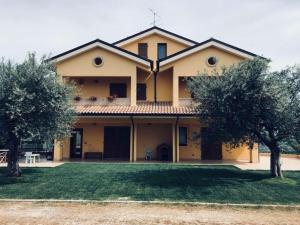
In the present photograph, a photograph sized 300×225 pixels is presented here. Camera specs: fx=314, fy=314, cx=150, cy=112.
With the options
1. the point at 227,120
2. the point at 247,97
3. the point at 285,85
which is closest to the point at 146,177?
the point at 227,120

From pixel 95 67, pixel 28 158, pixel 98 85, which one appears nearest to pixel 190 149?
pixel 98 85

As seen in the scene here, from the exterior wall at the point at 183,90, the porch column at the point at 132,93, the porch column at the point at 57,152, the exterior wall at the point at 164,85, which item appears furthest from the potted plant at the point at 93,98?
the exterior wall at the point at 183,90

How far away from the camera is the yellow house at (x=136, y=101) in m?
23.6

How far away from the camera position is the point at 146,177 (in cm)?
1506

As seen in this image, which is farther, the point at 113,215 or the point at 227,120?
the point at 227,120

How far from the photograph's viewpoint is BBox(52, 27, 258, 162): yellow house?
23641 mm

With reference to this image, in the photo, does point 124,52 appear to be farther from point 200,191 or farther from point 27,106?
point 200,191

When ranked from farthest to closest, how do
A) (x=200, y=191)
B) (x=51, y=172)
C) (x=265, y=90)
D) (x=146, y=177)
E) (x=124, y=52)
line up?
(x=124, y=52) < (x=51, y=172) < (x=146, y=177) < (x=265, y=90) < (x=200, y=191)

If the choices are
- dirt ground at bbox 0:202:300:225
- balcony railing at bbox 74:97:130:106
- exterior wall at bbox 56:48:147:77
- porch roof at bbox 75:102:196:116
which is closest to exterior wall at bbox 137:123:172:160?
porch roof at bbox 75:102:196:116

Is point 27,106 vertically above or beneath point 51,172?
above

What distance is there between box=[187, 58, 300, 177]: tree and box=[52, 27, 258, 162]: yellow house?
24.7ft

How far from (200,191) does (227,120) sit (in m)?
4.03

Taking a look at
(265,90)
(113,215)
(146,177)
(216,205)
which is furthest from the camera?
(146,177)

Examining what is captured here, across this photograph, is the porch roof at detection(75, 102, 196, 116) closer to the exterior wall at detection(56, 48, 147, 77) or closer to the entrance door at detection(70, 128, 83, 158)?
the entrance door at detection(70, 128, 83, 158)
